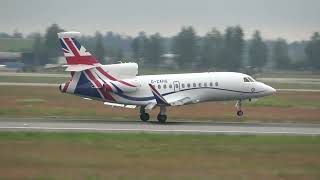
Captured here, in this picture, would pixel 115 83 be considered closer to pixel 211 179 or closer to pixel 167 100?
pixel 167 100

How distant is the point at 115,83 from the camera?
47.0 m

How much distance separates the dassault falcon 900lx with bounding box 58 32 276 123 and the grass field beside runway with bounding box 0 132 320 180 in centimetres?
1015

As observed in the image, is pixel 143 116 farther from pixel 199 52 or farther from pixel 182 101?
pixel 199 52

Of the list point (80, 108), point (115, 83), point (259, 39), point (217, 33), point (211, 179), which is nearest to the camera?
point (211, 179)

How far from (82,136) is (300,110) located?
90.8 feet

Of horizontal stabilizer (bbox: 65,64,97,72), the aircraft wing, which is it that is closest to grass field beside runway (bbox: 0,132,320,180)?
horizontal stabilizer (bbox: 65,64,97,72)

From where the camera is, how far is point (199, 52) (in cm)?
14262

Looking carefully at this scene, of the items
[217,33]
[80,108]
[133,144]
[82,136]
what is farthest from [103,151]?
[217,33]

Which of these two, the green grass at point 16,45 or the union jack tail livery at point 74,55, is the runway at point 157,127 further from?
the green grass at point 16,45

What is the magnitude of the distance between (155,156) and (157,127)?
14069 millimetres

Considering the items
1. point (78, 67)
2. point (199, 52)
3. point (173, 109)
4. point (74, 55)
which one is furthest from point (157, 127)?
point (199, 52)

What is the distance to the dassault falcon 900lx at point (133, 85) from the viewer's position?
4650cm

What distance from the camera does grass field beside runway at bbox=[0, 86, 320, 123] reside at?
2035 inches

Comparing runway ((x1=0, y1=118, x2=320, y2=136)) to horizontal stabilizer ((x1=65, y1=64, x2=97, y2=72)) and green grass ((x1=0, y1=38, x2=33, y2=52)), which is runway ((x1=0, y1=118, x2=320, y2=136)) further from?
green grass ((x1=0, y1=38, x2=33, y2=52))
